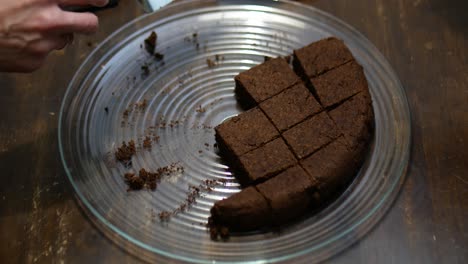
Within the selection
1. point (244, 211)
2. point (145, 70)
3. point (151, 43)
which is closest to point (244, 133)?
point (244, 211)

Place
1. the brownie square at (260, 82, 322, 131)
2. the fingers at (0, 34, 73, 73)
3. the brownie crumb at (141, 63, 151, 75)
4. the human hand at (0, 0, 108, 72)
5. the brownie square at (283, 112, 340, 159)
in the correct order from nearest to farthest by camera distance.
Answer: the human hand at (0, 0, 108, 72), the fingers at (0, 34, 73, 73), the brownie square at (283, 112, 340, 159), the brownie square at (260, 82, 322, 131), the brownie crumb at (141, 63, 151, 75)

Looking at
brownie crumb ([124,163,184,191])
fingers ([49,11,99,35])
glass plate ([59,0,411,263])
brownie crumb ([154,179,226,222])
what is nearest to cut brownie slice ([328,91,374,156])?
glass plate ([59,0,411,263])

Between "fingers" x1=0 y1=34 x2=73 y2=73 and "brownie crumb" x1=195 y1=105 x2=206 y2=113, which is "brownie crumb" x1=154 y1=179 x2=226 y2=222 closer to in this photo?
"brownie crumb" x1=195 y1=105 x2=206 y2=113

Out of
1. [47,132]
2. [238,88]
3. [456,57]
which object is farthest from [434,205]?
[47,132]

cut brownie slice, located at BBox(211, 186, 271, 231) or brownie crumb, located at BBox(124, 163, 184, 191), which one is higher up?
brownie crumb, located at BBox(124, 163, 184, 191)

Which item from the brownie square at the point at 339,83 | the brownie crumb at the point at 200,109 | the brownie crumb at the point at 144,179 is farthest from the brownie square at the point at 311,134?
the brownie crumb at the point at 144,179

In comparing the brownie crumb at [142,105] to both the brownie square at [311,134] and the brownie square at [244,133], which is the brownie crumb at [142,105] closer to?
the brownie square at [244,133]

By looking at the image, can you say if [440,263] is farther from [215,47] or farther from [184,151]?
[215,47]

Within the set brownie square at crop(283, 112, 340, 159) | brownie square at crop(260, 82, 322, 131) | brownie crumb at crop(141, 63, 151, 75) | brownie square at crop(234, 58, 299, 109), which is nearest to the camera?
brownie square at crop(283, 112, 340, 159)
